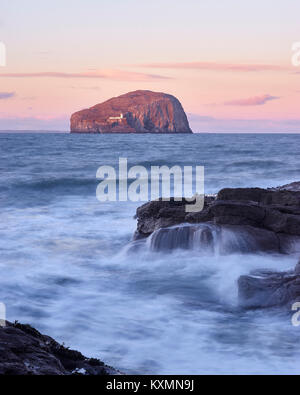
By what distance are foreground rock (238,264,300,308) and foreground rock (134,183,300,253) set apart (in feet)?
7.53

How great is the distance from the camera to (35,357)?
361cm

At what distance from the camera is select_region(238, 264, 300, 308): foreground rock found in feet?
21.9

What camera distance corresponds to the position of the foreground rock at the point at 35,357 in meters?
3.41

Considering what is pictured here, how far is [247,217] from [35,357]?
270 inches

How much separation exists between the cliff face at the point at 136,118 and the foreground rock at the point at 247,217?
6445 inches

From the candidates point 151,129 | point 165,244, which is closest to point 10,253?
point 165,244

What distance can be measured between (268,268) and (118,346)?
12.7 ft

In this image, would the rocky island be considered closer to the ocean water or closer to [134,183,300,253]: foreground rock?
[134,183,300,253]: foreground rock

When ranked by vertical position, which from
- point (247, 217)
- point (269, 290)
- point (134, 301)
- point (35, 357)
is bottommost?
point (134, 301)
